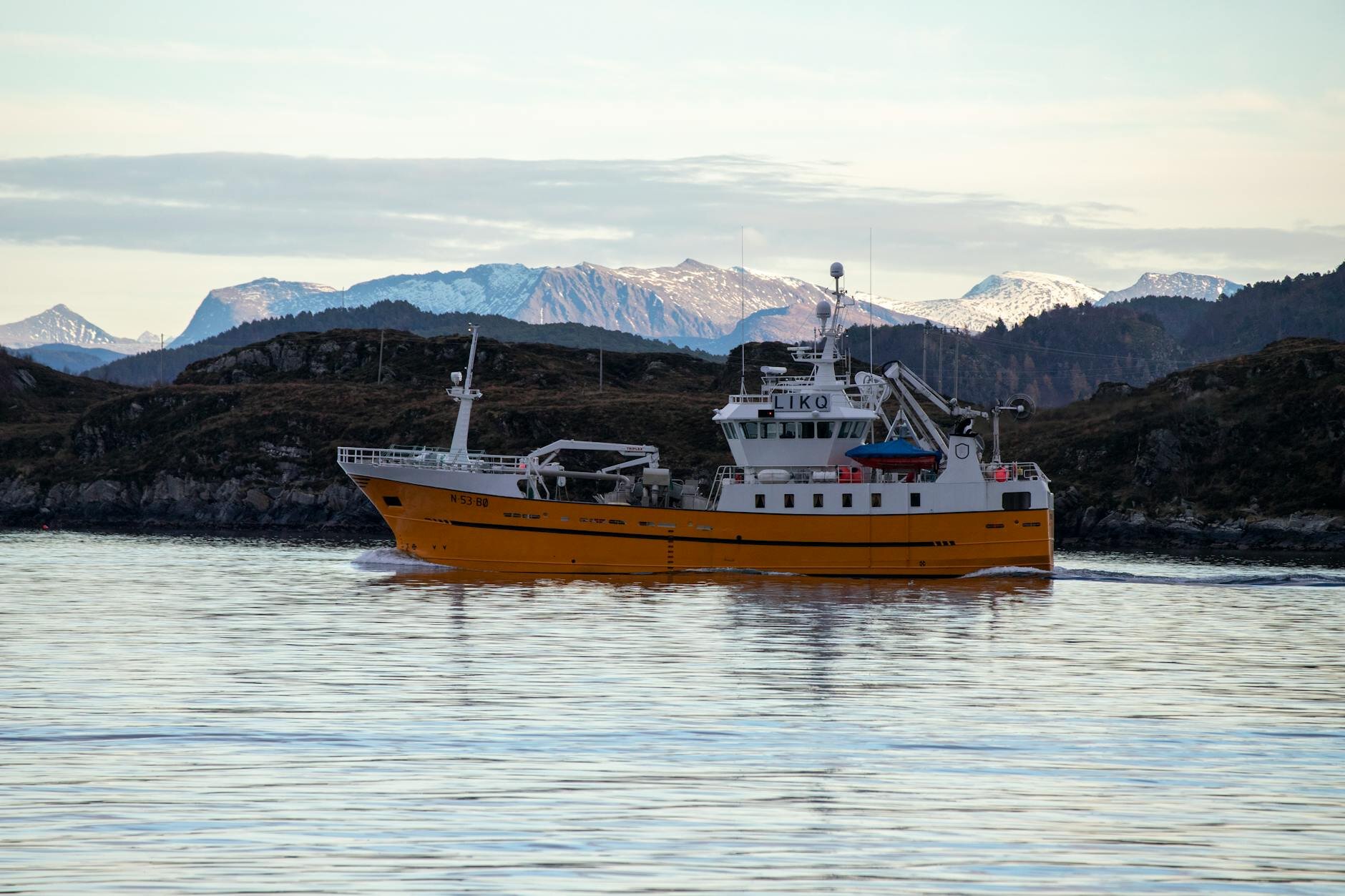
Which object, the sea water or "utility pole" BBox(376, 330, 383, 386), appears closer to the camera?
the sea water

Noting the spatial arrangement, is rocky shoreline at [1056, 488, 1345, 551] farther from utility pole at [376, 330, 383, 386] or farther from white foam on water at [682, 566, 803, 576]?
utility pole at [376, 330, 383, 386]

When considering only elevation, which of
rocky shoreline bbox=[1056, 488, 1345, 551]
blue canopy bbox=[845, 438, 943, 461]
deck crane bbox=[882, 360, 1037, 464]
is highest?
deck crane bbox=[882, 360, 1037, 464]

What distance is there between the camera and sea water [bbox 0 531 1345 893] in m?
14.4

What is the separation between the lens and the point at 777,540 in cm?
5294

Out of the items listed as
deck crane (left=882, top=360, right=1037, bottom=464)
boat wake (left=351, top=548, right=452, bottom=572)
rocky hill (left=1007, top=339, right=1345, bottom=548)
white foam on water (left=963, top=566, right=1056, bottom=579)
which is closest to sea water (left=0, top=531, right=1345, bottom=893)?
white foam on water (left=963, top=566, right=1056, bottom=579)

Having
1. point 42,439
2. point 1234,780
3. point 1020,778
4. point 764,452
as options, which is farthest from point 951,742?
point 42,439

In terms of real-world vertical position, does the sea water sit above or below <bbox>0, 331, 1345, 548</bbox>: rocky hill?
below

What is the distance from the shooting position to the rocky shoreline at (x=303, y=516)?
3836 inches

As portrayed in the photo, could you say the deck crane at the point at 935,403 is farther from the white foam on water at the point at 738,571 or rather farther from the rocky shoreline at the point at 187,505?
the rocky shoreline at the point at 187,505

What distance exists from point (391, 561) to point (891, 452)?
2106 centimetres

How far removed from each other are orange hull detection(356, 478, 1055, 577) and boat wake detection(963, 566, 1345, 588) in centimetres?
30

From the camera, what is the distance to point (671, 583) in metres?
50.2

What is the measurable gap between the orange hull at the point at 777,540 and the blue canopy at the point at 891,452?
2.20 m

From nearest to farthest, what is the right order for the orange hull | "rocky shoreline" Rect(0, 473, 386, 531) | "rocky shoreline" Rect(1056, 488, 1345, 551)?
1. the orange hull
2. "rocky shoreline" Rect(1056, 488, 1345, 551)
3. "rocky shoreline" Rect(0, 473, 386, 531)
